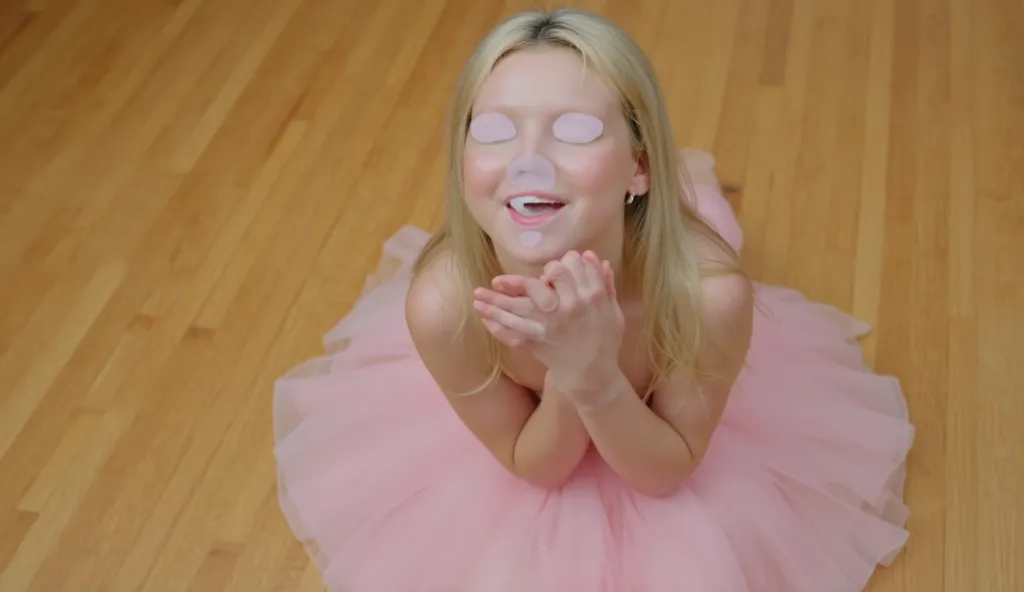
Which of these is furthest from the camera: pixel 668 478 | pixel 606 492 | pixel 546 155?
pixel 606 492

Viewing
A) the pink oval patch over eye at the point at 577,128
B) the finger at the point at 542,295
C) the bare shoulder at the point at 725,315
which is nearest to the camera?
the finger at the point at 542,295

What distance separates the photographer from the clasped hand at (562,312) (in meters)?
0.83

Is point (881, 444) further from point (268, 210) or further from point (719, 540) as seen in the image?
point (268, 210)

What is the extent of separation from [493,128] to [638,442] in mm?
354

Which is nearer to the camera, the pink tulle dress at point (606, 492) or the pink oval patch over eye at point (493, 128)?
the pink oval patch over eye at point (493, 128)

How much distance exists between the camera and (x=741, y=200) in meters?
1.78

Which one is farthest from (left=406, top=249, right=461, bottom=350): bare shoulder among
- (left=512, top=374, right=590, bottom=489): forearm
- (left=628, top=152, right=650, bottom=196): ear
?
(left=628, top=152, right=650, bottom=196): ear

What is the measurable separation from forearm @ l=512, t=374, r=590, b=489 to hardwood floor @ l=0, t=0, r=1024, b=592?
1.27 feet

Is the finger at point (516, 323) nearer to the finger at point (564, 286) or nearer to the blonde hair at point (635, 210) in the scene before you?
the finger at point (564, 286)

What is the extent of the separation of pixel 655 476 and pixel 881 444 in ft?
1.35

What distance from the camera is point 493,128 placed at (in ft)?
3.10

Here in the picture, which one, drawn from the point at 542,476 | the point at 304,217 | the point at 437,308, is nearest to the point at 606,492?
the point at 542,476

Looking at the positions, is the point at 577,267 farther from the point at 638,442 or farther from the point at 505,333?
the point at 638,442

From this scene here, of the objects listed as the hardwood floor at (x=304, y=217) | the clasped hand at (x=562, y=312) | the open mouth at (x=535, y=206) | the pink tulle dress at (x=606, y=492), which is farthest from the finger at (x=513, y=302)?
the hardwood floor at (x=304, y=217)
